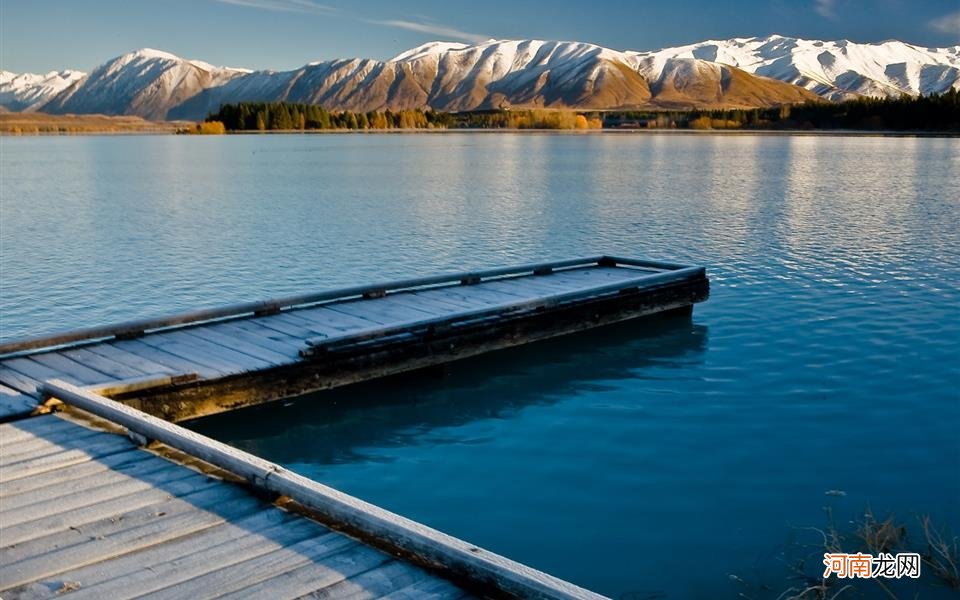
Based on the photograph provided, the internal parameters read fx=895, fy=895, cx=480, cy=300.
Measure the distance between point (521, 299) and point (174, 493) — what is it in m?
8.46

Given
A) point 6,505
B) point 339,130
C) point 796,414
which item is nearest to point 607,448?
point 796,414

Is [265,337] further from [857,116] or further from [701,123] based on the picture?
[701,123]

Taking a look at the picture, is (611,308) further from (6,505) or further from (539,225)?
(539,225)

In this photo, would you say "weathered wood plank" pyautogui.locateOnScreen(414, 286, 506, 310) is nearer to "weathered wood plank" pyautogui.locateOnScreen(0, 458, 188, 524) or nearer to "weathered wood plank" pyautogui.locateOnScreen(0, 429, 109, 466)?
"weathered wood plank" pyautogui.locateOnScreen(0, 429, 109, 466)

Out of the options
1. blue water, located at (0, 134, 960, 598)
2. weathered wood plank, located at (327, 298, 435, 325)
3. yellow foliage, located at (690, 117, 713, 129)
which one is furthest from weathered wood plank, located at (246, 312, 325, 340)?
yellow foliage, located at (690, 117, 713, 129)

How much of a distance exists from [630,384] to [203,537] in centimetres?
855

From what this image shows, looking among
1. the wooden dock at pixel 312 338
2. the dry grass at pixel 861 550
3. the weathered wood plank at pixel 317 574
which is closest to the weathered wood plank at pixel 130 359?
the wooden dock at pixel 312 338

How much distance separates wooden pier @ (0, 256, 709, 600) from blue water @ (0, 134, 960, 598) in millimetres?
793

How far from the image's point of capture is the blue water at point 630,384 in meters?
8.84

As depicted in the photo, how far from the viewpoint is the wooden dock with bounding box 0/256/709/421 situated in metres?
10.7

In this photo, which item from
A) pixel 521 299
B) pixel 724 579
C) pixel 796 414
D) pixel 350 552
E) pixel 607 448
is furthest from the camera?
pixel 521 299

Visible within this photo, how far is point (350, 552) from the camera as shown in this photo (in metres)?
5.80

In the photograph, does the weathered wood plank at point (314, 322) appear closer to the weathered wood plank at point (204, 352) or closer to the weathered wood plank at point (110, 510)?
the weathered wood plank at point (204, 352)

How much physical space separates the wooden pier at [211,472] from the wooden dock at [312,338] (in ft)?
0.09
